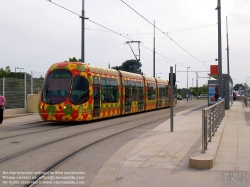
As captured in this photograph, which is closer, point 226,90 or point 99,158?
point 99,158

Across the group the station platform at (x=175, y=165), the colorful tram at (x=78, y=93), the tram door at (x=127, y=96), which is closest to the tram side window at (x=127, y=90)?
the tram door at (x=127, y=96)

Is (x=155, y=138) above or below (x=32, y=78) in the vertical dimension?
below

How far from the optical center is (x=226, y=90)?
35.7 metres

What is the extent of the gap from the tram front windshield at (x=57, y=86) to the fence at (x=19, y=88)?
210 inches

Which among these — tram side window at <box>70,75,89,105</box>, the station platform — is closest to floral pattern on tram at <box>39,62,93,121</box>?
tram side window at <box>70,75,89,105</box>

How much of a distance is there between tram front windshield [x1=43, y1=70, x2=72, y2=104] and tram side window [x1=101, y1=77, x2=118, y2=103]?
2.74 m

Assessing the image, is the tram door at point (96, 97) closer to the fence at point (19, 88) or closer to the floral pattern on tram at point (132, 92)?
the floral pattern on tram at point (132, 92)

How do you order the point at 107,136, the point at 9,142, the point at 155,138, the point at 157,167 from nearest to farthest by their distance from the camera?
the point at 157,167, the point at 9,142, the point at 155,138, the point at 107,136

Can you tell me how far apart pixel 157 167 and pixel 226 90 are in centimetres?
2811

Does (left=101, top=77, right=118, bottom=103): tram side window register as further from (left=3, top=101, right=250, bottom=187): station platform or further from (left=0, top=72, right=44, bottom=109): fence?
(left=3, top=101, right=250, bottom=187): station platform

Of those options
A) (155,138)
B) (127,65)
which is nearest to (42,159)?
(155,138)

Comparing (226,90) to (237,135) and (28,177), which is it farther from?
(28,177)

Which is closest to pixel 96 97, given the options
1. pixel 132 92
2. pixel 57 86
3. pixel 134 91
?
pixel 57 86

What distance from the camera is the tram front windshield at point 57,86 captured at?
763 inches
